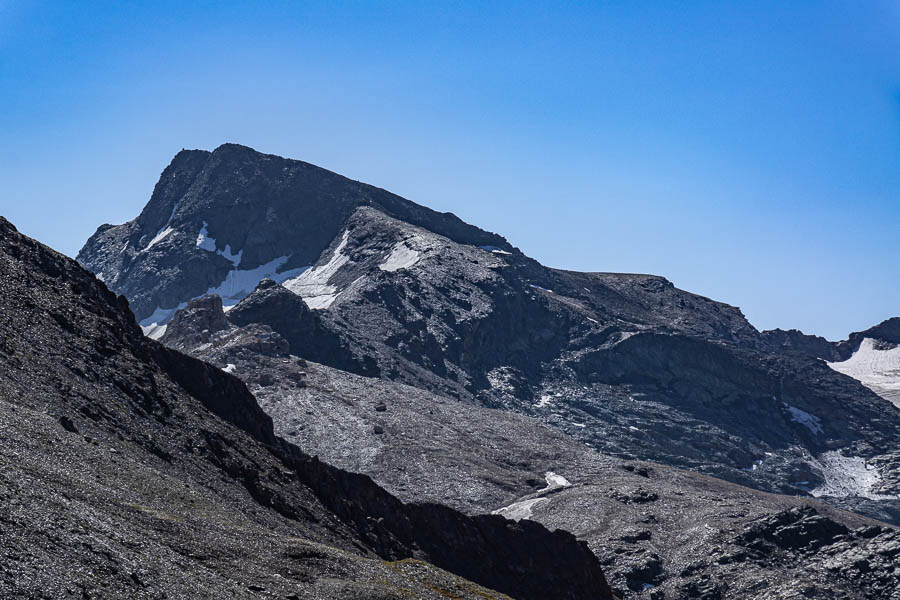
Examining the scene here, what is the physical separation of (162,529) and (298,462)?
164 ft

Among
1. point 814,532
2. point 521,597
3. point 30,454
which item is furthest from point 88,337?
point 814,532

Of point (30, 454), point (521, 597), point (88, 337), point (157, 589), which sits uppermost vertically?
point (88, 337)

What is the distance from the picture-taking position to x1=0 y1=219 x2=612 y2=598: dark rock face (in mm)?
71000

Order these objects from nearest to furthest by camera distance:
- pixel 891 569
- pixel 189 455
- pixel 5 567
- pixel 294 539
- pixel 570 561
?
1. pixel 5 567
2. pixel 294 539
3. pixel 189 455
4. pixel 570 561
5. pixel 891 569

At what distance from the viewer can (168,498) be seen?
91250 mm

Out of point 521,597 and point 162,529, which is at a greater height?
point 162,529

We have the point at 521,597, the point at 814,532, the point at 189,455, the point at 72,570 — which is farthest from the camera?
the point at 814,532

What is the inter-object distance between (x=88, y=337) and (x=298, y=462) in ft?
81.6

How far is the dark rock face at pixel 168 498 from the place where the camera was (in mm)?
71000

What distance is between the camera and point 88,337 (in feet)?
407

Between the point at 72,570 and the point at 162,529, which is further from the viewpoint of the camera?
the point at 162,529

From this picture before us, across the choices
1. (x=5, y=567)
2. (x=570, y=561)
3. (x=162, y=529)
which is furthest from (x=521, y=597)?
(x=5, y=567)

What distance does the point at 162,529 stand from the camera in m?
81.1

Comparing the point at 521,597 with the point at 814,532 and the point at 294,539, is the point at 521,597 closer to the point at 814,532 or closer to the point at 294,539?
the point at 294,539
